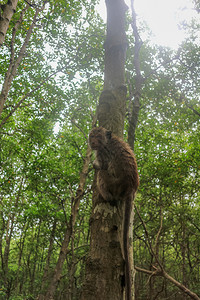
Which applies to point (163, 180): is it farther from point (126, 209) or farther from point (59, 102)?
point (126, 209)

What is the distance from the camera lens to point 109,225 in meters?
2.34

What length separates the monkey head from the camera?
10.2ft

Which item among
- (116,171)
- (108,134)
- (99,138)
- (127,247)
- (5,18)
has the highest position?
(5,18)

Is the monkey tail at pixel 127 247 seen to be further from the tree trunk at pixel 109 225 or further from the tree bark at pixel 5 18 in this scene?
the tree bark at pixel 5 18

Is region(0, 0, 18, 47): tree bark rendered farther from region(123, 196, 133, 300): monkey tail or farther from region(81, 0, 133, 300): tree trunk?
region(123, 196, 133, 300): monkey tail

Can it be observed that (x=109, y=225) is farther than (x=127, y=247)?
No

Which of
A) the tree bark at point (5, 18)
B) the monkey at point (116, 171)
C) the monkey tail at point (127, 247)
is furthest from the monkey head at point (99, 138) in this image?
the tree bark at point (5, 18)

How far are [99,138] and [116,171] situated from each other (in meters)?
0.63

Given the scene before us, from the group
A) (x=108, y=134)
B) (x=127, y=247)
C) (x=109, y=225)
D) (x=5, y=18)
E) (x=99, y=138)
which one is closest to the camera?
(x=109, y=225)

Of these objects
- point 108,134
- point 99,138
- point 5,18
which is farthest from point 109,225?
point 5,18

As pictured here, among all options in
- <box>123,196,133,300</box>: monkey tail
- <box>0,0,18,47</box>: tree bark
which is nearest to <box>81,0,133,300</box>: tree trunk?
<box>123,196,133,300</box>: monkey tail

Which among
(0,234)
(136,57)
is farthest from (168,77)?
(0,234)

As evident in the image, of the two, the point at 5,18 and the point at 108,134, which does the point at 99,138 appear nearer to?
the point at 108,134

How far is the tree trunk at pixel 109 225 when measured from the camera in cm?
204
